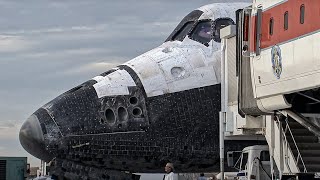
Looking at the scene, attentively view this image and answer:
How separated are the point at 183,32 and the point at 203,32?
19.7 inches

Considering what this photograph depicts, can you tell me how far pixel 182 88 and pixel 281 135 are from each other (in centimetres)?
340

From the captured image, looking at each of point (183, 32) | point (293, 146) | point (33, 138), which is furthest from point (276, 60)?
point (33, 138)

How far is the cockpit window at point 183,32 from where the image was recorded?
16516mm

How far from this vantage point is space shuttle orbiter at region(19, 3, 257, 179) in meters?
15.2

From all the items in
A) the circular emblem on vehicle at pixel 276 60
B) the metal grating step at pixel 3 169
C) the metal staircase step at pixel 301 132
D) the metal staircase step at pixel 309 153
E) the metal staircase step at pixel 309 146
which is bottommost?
the metal grating step at pixel 3 169

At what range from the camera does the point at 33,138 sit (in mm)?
15188

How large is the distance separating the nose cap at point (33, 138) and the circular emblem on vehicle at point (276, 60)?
5281 mm

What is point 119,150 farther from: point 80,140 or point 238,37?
point 238,37

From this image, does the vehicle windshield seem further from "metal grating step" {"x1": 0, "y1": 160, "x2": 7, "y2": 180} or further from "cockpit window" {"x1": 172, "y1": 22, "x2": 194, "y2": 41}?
Result: "metal grating step" {"x1": 0, "y1": 160, "x2": 7, "y2": 180}

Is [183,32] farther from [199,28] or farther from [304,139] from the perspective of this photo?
[304,139]

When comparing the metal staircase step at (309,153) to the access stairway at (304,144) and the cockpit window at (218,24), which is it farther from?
the cockpit window at (218,24)

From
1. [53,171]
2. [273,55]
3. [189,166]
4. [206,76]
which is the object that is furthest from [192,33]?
[273,55]

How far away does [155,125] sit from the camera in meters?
15.5

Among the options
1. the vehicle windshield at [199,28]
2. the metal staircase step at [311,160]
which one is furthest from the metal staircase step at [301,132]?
the vehicle windshield at [199,28]
